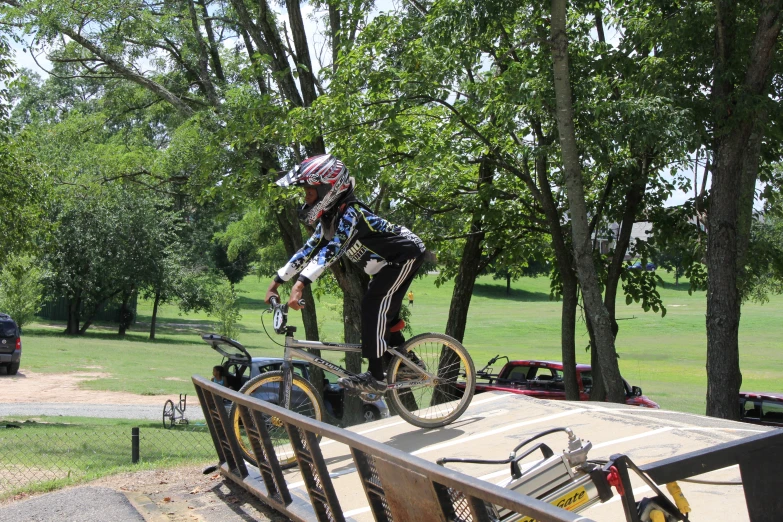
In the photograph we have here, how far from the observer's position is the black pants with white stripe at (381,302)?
6.36m

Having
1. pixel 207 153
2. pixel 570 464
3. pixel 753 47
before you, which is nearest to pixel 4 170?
pixel 207 153

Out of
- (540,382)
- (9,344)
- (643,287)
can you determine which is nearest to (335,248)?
→ (643,287)

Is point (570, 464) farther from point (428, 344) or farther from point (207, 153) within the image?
point (207, 153)

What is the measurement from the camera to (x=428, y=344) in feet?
22.5

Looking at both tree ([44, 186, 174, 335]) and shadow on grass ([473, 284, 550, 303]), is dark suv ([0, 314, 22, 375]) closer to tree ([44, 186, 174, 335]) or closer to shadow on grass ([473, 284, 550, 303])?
tree ([44, 186, 174, 335])

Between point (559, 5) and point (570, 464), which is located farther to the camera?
point (559, 5)

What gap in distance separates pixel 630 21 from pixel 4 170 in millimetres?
12009

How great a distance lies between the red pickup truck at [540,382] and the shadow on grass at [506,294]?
271ft

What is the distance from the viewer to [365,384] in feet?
21.2

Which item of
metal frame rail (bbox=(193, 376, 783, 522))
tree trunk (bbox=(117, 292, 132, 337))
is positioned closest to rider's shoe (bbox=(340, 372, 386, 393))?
metal frame rail (bbox=(193, 376, 783, 522))

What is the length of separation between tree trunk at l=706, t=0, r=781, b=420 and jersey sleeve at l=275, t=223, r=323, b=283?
20.8 ft

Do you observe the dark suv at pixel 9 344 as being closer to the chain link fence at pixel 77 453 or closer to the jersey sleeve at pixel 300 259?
the chain link fence at pixel 77 453

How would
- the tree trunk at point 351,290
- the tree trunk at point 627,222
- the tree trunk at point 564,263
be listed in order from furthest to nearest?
the tree trunk at point 627,222 < the tree trunk at point 564,263 < the tree trunk at point 351,290

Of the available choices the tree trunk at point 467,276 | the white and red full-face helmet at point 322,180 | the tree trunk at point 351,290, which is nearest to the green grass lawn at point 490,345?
the tree trunk at point 467,276
